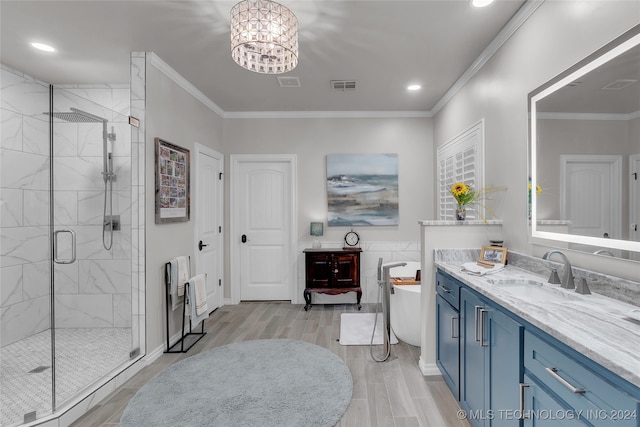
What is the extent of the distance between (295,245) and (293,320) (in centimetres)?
108

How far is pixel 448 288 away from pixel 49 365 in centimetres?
331

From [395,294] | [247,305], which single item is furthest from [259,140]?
[395,294]

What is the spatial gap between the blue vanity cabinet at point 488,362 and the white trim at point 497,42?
1.92 metres

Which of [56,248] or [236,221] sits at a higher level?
[236,221]

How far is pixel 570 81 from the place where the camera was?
1.71 m

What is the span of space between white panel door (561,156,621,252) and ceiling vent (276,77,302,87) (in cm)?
257

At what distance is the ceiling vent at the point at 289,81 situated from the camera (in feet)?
10.7

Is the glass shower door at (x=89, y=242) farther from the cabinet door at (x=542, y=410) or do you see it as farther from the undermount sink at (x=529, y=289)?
the undermount sink at (x=529, y=289)

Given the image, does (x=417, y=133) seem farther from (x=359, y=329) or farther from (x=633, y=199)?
(x=633, y=199)

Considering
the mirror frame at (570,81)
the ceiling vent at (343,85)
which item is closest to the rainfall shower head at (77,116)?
the ceiling vent at (343,85)

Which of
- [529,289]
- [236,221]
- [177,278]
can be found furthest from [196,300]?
[529,289]

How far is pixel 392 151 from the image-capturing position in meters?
4.45

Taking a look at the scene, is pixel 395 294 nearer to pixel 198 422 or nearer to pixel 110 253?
pixel 198 422

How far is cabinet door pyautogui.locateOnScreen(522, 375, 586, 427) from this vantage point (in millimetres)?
1021
